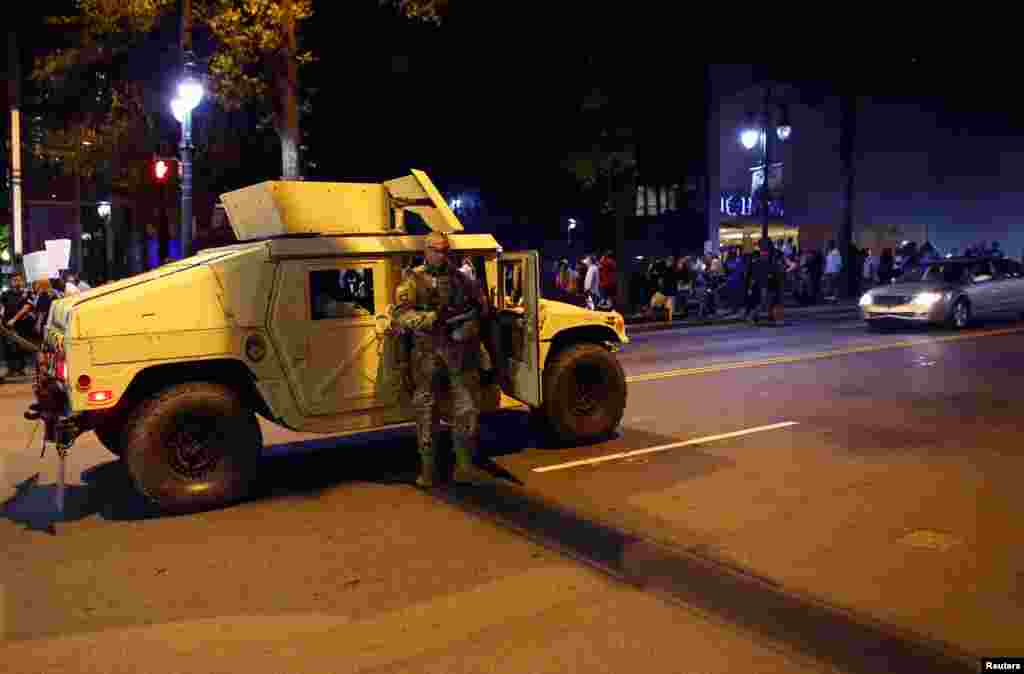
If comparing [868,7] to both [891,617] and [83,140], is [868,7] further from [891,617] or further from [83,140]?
[891,617]

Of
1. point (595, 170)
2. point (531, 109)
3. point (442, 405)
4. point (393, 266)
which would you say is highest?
point (531, 109)

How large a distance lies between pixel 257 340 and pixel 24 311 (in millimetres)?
9431

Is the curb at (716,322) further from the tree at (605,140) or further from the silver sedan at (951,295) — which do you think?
the silver sedan at (951,295)

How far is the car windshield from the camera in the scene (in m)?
19.0

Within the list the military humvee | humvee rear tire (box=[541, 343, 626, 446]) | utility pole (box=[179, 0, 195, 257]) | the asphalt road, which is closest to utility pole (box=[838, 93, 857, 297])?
utility pole (box=[179, 0, 195, 257])

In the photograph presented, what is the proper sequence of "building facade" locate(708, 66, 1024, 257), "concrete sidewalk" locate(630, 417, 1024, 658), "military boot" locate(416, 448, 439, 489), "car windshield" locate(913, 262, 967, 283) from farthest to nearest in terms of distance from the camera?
"building facade" locate(708, 66, 1024, 257) → "car windshield" locate(913, 262, 967, 283) → "military boot" locate(416, 448, 439, 489) → "concrete sidewalk" locate(630, 417, 1024, 658)

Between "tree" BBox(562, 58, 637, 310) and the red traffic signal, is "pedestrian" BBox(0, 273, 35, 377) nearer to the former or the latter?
the red traffic signal

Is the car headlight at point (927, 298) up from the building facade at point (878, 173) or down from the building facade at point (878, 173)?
down

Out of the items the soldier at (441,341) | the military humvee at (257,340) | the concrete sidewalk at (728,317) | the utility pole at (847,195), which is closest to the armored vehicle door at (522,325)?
the military humvee at (257,340)

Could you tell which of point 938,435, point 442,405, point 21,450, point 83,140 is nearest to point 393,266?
point 442,405

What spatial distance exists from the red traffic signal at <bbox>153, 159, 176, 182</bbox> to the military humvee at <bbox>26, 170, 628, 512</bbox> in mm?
8752

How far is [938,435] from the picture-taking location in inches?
349

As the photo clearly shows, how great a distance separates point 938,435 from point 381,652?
6469 mm

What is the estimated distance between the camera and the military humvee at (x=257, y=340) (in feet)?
21.7
